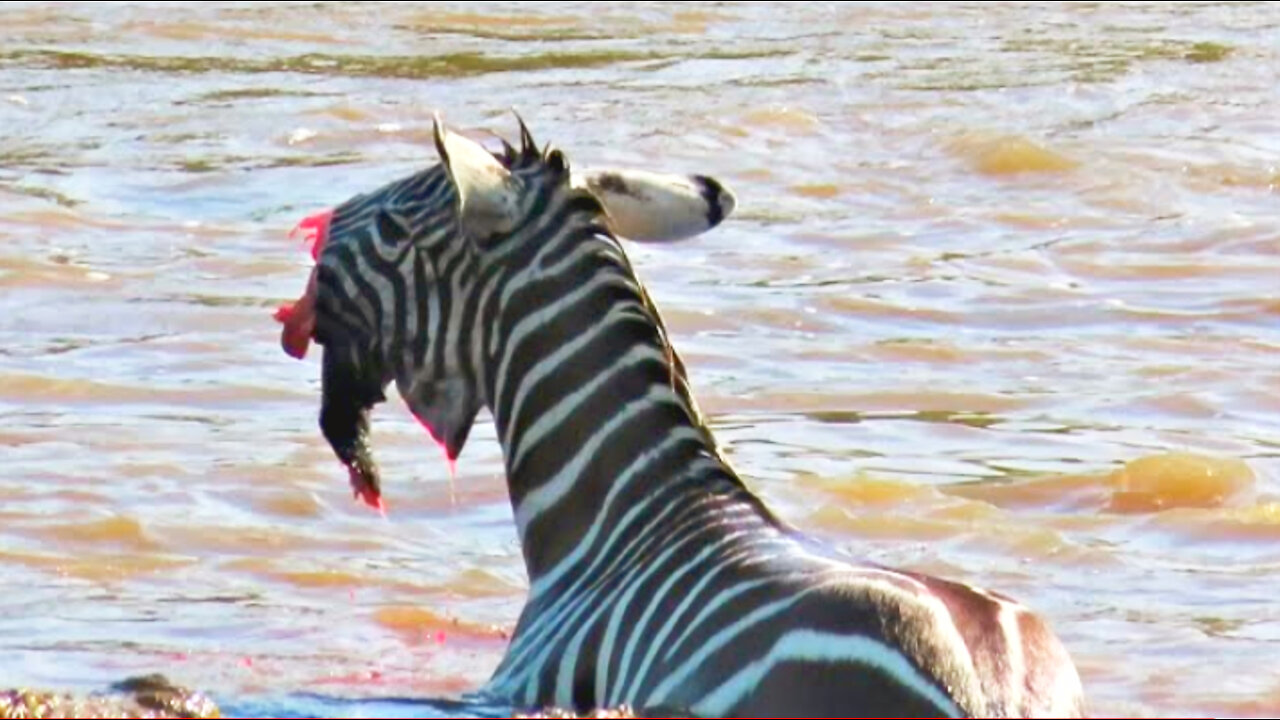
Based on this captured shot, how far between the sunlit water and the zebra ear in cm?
96

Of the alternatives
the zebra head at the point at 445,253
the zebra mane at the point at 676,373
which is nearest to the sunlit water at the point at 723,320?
the zebra head at the point at 445,253

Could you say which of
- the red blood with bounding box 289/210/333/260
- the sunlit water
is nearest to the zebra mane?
the red blood with bounding box 289/210/333/260

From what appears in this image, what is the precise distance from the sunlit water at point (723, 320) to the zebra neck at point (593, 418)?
0.59m

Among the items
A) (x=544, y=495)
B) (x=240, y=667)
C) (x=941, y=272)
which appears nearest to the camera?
(x=544, y=495)

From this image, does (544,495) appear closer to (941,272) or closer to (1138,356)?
Result: (1138,356)

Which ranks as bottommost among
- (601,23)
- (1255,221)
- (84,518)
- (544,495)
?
(601,23)

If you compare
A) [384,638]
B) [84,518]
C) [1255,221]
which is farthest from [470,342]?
[1255,221]

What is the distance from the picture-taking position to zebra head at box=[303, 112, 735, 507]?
5.89 m

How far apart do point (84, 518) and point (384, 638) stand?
4.90 feet

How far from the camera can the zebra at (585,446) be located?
15.9ft

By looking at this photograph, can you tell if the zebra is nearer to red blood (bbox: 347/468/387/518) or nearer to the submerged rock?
red blood (bbox: 347/468/387/518)

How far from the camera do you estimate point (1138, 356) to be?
11.8 m

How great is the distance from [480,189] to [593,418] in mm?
471

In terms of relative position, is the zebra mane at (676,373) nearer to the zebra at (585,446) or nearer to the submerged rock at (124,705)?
the zebra at (585,446)
